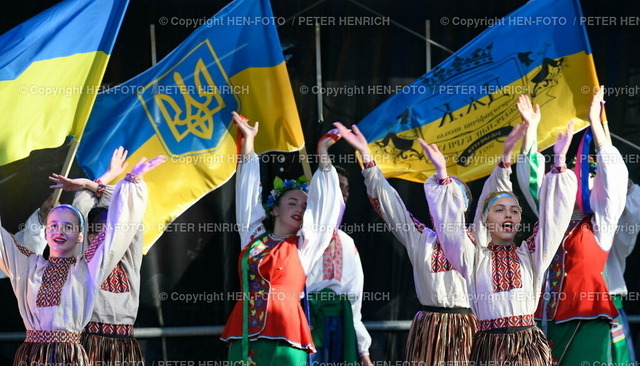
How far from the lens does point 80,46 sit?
20.7 ft

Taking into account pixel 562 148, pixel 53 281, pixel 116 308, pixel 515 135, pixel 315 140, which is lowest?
pixel 116 308

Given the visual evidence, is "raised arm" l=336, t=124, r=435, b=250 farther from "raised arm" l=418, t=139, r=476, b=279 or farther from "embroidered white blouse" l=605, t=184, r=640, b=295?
"embroidered white blouse" l=605, t=184, r=640, b=295

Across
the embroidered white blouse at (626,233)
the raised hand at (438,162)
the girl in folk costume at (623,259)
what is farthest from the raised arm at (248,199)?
the embroidered white blouse at (626,233)

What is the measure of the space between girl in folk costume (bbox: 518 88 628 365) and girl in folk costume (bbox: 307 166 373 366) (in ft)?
3.51

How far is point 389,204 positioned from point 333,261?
70 cm

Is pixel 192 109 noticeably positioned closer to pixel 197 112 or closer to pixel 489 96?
pixel 197 112

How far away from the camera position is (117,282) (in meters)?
5.96

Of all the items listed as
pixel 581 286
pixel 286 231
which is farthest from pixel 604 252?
pixel 286 231

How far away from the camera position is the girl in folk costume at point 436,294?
20.0 ft

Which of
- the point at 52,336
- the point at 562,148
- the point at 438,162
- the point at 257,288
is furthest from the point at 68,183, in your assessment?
the point at 562,148

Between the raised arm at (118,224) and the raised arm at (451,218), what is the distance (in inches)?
54.3

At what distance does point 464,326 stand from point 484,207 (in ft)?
3.12

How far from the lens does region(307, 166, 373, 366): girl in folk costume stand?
639cm

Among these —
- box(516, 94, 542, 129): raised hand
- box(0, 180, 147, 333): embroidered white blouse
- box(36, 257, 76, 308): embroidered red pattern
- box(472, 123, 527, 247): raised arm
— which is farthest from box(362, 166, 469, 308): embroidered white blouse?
box(36, 257, 76, 308): embroidered red pattern
